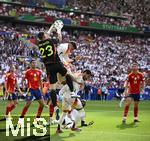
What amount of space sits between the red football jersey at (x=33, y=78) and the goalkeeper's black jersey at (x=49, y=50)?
9.90 ft

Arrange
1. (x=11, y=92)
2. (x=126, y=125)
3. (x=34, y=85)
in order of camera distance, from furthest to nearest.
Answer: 1. (x=11, y=92)
2. (x=126, y=125)
3. (x=34, y=85)


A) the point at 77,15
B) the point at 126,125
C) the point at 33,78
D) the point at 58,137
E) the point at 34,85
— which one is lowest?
the point at 126,125

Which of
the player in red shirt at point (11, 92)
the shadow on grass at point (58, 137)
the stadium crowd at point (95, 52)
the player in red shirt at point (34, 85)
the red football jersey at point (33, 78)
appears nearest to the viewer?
the shadow on grass at point (58, 137)

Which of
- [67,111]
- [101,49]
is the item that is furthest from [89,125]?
→ [101,49]

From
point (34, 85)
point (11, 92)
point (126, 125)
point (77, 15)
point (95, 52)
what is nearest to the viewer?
point (34, 85)

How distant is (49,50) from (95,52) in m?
40.2

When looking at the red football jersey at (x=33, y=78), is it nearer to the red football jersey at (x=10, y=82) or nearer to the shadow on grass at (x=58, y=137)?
the red football jersey at (x=10, y=82)

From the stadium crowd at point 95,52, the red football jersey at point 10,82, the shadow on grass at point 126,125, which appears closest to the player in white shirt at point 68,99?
the shadow on grass at point 126,125

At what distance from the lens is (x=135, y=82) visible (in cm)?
1975

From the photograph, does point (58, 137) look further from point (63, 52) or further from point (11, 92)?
point (11, 92)

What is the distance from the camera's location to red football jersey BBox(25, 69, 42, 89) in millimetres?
17703

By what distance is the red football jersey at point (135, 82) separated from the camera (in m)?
19.8

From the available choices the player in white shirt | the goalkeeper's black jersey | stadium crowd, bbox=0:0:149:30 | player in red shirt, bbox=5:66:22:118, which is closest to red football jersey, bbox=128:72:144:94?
player in red shirt, bbox=5:66:22:118

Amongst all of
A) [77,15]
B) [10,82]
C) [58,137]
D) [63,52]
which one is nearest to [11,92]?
[10,82]
